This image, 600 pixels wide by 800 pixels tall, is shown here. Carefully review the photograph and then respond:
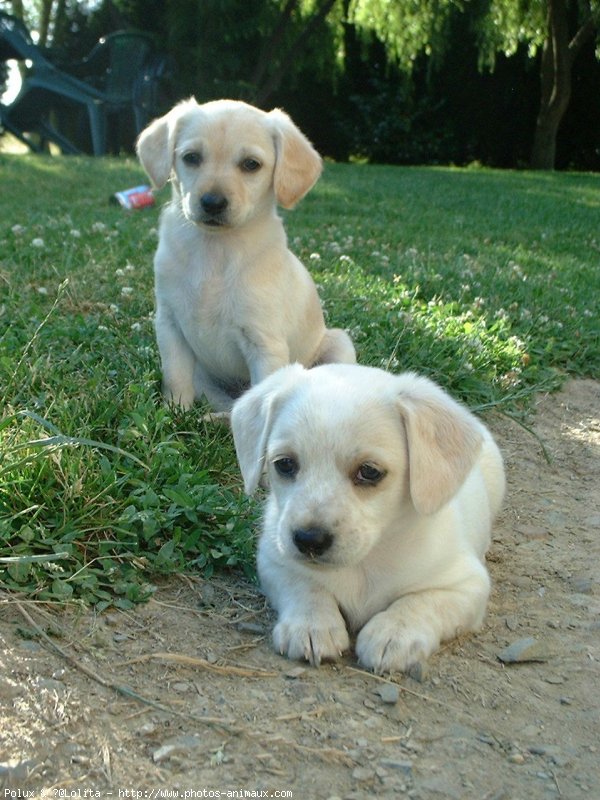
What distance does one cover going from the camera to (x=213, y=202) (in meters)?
4.22

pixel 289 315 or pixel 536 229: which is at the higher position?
pixel 289 315

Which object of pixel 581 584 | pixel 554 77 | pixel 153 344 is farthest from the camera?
pixel 554 77

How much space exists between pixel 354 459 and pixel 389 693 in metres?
0.61

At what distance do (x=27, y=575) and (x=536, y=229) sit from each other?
8.99 metres

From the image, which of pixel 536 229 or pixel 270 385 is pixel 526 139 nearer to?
pixel 536 229

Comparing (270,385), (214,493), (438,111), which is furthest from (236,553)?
(438,111)

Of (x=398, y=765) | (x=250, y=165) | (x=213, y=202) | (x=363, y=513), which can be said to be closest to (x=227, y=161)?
(x=250, y=165)

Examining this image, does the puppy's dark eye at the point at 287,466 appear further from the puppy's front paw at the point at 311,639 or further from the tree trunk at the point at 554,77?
the tree trunk at the point at 554,77

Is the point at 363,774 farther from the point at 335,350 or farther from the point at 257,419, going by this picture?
the point at 335,350

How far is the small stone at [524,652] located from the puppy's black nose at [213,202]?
7.21 ft

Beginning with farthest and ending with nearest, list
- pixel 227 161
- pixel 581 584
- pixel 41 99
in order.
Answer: pixel 41 99 → pixel 227 161 → pixel 581 584

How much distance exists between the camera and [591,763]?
7.80ft

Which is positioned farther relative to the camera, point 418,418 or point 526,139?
point 526,139

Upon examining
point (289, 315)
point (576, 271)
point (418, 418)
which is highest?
point (418, 418)
